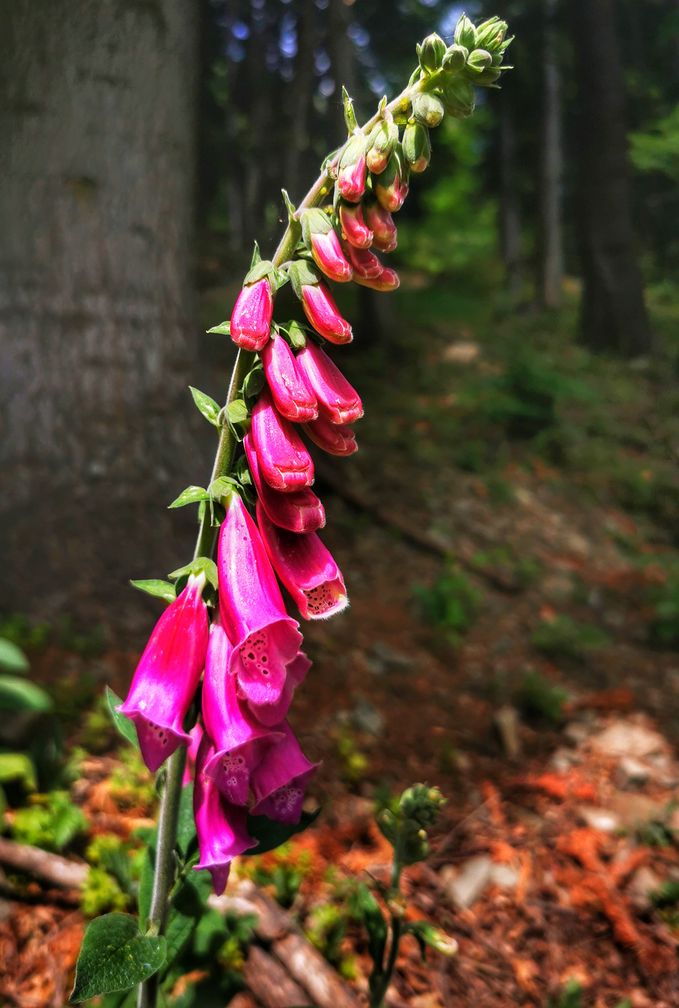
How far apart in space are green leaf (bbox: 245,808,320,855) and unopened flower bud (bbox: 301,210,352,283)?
0.85 m

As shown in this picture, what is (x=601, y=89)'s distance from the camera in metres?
8.88

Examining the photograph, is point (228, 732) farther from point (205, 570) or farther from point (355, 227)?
point (355, 227)

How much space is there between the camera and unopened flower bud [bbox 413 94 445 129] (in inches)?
40.2

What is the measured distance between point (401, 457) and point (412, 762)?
356 centimetres

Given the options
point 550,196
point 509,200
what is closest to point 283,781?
point 550,196

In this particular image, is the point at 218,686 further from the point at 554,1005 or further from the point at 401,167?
the point at 554,1005

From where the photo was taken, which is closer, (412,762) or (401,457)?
(412,762)

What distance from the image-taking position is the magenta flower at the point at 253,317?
3.42 ft

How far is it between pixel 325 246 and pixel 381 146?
0.50 feet

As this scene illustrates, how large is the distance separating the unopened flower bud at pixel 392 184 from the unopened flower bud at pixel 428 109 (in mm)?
51

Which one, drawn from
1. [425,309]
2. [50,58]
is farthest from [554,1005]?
[425,309]

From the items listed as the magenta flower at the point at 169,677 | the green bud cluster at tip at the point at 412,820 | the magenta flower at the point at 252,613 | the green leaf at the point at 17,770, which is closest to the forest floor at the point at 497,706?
the green leaf at the point at 17,770

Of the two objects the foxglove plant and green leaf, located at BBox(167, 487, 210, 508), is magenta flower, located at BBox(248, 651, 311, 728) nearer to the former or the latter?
the foxglove plant

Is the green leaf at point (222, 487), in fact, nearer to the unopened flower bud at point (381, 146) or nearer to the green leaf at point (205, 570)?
the green leaf at point (205, 570)
